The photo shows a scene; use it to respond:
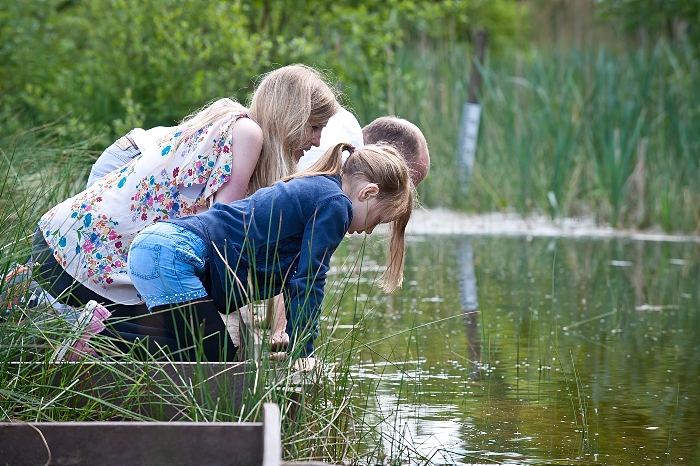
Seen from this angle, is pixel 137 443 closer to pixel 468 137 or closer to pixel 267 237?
pixel 267 237

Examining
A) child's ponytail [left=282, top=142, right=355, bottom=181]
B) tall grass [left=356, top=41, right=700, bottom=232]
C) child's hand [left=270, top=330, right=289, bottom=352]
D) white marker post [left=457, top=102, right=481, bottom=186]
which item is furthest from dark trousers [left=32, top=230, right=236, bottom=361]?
white marker post [left=457, top=102, right=481, bottom=186]

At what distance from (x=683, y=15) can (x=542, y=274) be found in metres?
6.97

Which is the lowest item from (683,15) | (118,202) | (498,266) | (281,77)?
(498,266)

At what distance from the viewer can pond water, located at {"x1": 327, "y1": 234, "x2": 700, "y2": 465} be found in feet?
10.7

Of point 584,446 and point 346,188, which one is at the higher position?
point 346,188

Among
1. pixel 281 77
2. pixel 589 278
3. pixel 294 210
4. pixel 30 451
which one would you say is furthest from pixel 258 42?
pixel 30 451

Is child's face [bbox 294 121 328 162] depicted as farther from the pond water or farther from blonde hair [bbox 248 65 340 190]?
the pond water

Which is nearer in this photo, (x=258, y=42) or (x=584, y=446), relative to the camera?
(x=584, y=446)

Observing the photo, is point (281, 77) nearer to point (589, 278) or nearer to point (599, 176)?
point (589, 278)

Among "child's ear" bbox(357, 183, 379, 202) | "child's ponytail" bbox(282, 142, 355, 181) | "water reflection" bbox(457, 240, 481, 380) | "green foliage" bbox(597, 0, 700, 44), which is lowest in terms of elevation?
"water reflection" bbox(457, 240, 481, 380)

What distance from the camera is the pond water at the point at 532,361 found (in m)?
3.25

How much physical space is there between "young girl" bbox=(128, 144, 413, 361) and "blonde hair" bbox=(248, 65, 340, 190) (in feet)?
0.90

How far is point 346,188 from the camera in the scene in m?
3.25

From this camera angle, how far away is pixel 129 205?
353 centimetres
